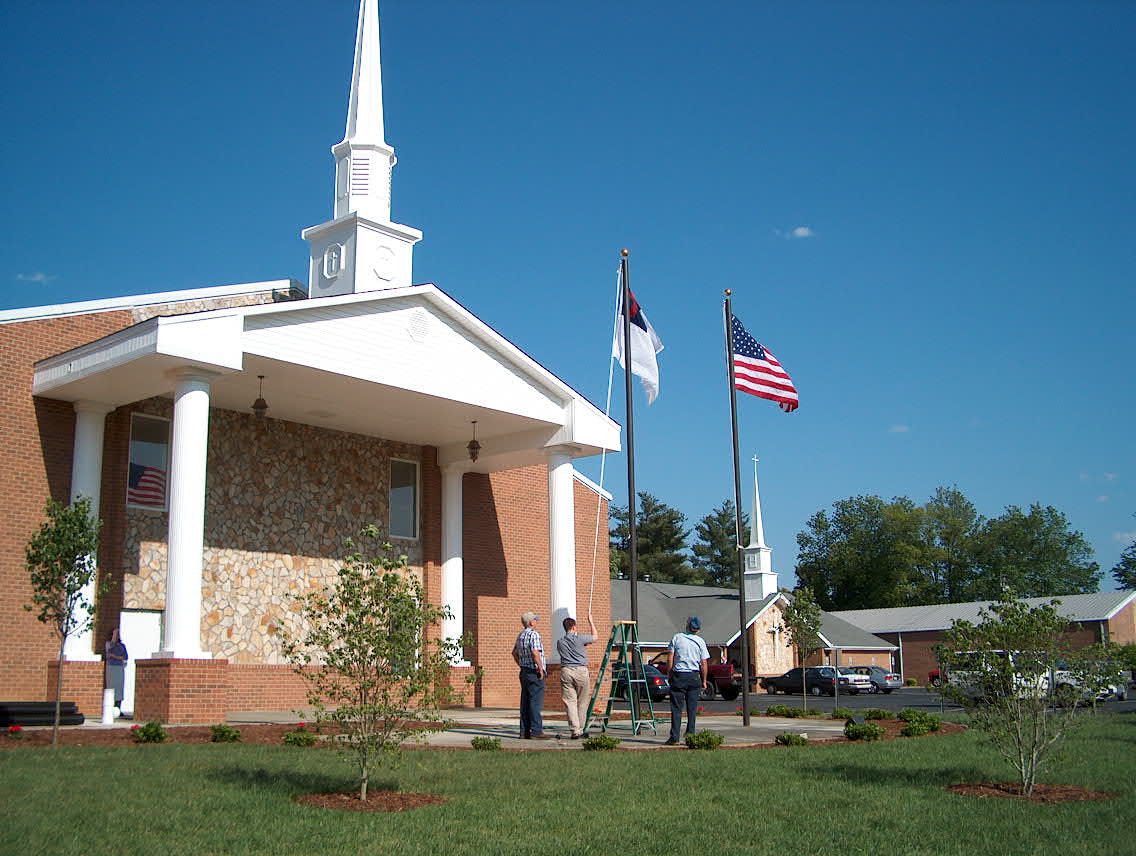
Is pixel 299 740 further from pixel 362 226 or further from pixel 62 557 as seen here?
pixel 362 226

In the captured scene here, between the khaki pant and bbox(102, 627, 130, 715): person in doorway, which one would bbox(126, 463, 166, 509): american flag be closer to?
bbox(102, 627, 130, 715): person in doorway

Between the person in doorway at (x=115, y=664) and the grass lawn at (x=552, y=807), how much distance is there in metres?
5.49

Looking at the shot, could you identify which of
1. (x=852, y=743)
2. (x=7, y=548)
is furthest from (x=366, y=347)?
(x=852, y=743)

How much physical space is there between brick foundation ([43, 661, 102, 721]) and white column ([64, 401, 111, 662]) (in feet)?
0.77

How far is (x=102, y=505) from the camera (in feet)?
65.8

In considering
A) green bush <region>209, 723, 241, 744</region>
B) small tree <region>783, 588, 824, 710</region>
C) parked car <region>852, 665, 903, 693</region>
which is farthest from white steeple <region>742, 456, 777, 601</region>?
green bush <region>209, 723, 241, 744</region>

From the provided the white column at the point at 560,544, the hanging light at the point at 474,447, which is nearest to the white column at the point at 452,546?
the hanging light at the point at 474,447

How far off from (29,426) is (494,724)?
31.8 feet

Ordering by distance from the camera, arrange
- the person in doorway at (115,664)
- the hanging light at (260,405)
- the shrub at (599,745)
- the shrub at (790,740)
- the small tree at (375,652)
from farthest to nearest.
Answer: the hanging light at (260,405)
the person in doorway at (115,664)
the shrub at (790,740)
the shrub at (599,745)
the small tree at (375,652)

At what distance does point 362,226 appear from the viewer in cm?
2242

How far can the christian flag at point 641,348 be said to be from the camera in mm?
22203

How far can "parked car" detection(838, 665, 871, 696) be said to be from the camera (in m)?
50.1

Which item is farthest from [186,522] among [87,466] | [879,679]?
[879,679]

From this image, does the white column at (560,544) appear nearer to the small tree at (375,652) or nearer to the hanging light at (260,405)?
the hanging light at (260,405)
